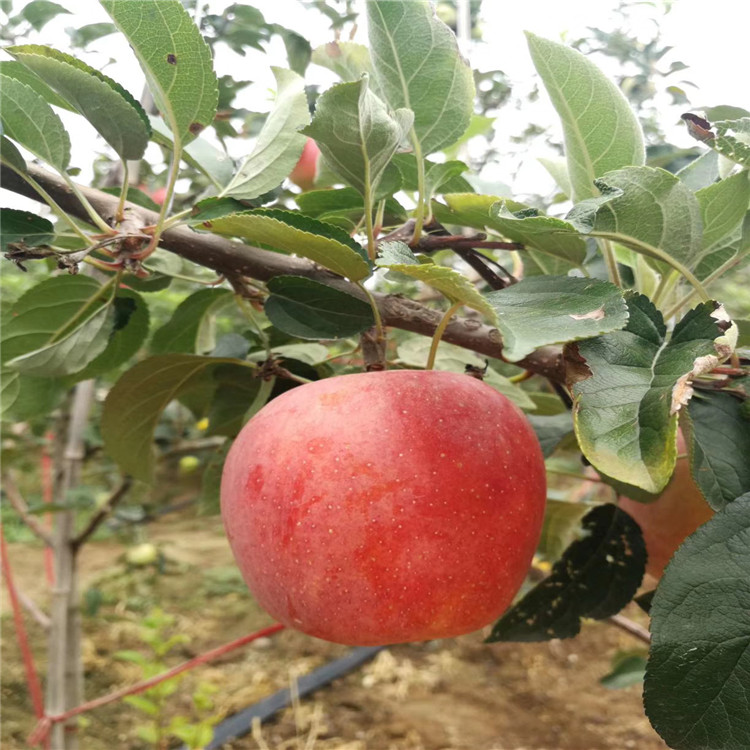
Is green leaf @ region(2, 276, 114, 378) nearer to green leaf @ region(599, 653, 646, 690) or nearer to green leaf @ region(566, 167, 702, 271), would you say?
green leaf @ region(566, 167, 702, 271)

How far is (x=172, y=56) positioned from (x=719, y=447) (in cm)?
38

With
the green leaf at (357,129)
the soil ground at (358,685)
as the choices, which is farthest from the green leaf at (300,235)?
the soil ground at (358,685)

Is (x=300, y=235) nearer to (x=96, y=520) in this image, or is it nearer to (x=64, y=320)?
(x=64, y=320)

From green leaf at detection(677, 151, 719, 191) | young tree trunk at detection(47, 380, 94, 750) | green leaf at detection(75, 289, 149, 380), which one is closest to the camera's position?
green leaf at detection(677, 151, 719, 191)

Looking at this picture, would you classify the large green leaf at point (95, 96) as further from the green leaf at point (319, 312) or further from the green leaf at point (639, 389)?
the green leaf at point (639, 389)

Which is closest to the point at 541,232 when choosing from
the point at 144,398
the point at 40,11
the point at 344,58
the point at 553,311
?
the point at 553,311

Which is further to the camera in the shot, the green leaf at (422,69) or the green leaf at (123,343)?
the green leaf at (123,343)

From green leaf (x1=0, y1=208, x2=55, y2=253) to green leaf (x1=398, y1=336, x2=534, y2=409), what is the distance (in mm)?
279

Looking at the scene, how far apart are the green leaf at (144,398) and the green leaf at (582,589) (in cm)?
30

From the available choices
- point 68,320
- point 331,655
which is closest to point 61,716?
point 68,320

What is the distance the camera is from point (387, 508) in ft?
1.28

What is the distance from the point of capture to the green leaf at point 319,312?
0.47 metres

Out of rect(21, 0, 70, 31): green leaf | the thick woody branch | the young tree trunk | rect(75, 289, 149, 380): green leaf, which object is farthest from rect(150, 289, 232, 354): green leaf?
rect(21, 0, 70, 31): green leaf

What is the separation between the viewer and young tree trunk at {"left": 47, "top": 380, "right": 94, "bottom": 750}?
102cm
